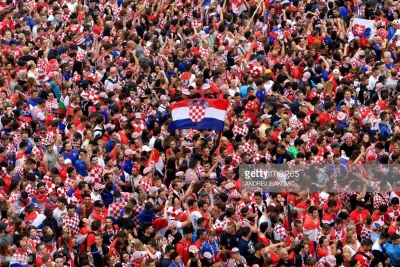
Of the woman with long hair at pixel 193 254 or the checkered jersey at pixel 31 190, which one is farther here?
the checkered jersey at pixel 31 190

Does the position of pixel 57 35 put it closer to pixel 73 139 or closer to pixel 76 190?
pixel 73 139

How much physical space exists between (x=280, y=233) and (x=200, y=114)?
379cm

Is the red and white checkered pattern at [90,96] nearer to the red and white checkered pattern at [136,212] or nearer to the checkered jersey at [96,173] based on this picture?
the checkered jersey at [96,173]

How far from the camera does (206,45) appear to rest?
27.4 m

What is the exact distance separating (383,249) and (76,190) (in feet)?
17.8

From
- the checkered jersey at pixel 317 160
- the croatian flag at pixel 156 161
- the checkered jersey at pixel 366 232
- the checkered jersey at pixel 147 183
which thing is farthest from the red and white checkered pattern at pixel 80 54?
the checkered jersey at pixel 366 232

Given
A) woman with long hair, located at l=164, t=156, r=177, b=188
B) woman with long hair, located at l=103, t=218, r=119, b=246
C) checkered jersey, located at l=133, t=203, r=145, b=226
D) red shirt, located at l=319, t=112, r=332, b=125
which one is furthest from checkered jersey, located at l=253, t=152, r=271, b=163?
woman with long hair, located at l=103, t=218, r=119, b=246

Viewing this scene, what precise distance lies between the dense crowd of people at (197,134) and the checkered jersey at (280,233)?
0.02m

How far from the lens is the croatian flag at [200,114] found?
23.1 metres

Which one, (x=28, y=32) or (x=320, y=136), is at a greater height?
(x=28, y=32)

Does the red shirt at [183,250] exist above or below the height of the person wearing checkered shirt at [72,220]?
below

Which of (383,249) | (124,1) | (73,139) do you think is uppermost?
(124,1)

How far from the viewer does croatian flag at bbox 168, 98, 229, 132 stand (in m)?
23.1

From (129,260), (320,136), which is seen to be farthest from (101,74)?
(129,260)
